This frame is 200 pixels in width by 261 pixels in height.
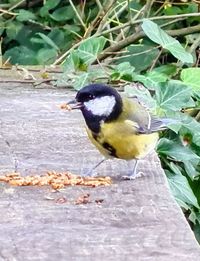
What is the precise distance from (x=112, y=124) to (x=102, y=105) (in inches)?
3.1

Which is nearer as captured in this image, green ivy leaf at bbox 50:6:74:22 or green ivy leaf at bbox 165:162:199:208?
green ivy leaf at bbox 165:162:199:208

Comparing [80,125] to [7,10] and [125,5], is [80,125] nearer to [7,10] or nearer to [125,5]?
[125,5]

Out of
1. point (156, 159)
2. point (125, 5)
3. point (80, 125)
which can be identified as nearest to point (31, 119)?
point (80, 125)

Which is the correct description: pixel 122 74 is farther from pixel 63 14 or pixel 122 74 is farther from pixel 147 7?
pixel 63 14

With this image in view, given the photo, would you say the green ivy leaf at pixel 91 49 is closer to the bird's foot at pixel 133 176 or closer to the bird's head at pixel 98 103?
the bird's head at pixel 98 103

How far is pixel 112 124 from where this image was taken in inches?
110

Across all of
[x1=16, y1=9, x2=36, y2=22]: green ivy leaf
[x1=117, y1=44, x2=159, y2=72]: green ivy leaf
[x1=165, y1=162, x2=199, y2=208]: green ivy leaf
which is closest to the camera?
[x1=165, y1=162, x2=199, y2=208]: green ivy leaf

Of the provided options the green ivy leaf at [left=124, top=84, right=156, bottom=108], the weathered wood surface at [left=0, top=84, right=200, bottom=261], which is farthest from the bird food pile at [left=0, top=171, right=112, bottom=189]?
the green ivy leaf at [left=124, top=84, right=156, bottom=108]

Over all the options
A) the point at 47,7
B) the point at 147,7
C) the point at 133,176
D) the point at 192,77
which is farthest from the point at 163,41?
the point at 47,7

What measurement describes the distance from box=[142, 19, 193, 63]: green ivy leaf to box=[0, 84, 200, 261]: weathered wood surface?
0.63m

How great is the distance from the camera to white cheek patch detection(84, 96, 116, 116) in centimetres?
271

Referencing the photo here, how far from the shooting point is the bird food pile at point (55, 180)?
2.43 metres

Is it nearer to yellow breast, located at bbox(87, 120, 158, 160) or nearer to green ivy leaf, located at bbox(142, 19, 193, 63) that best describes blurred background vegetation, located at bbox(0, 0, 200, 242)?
green ivy leaf, located at bbox(142, 19, 193, 63)

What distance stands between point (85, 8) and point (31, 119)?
245 centimetres
